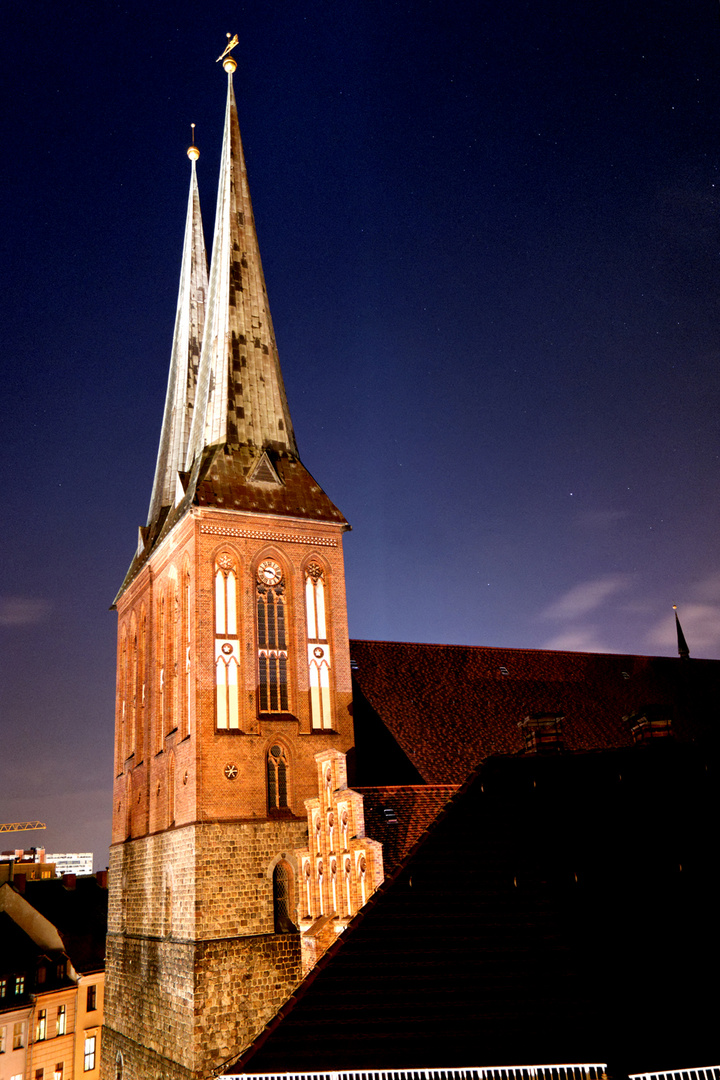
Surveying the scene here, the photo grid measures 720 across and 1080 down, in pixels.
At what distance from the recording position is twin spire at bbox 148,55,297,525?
29.8 metres

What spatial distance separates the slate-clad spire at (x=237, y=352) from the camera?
2959cm

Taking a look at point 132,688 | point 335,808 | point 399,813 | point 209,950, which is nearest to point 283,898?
point 209,950

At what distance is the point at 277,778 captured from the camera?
25328mm

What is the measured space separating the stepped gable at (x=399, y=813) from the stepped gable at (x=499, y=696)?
3.01 metres

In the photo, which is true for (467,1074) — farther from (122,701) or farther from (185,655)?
(122,701)

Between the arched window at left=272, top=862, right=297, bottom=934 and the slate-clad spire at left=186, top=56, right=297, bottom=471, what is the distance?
12.4 metres

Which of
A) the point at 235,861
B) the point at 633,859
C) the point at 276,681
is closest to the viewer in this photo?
the point at 633,859

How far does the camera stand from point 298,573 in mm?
27594

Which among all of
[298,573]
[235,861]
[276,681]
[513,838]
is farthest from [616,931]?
[298,573]

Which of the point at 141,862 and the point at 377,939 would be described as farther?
the point at 141,862

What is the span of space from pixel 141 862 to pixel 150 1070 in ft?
18.4

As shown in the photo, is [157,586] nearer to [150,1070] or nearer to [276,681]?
[276,681]

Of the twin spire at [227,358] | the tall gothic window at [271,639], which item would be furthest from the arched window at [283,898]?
the twin spire at [227,358]

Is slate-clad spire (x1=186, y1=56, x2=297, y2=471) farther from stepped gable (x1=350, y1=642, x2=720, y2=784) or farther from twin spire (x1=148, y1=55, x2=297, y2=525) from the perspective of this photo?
stepped gable (x1=350, y1=642, x2=720, y2=784)
